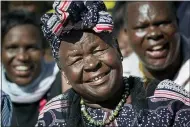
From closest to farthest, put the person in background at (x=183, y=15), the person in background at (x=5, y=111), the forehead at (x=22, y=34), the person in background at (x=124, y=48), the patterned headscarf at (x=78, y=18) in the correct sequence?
the patterned headscarf at (x=78, y=18), the person in background at (x=5, y=111), the person in background at (x=124, y=48), the forehead at (x=22, y=34), the person in background at (x=183, y=15)

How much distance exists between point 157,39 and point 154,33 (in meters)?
0.05

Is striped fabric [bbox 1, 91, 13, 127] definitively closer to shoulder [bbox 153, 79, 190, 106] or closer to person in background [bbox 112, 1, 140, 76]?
person in background [bbox 112, 1, 140, 76]

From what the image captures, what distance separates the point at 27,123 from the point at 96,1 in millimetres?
1907

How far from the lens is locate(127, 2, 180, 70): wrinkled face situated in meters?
4.99

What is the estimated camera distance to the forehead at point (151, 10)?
16.6 ft

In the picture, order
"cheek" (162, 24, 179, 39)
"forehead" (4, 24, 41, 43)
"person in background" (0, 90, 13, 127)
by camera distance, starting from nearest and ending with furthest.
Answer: "person in background" (0, 90, 13, 127) < "cheek" (162, 24, 179, 39) < "forehead" (4, 24, 41, 43)

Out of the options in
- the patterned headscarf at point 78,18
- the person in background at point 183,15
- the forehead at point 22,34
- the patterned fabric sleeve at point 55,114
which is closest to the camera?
the patterned headscarf at point 78,18

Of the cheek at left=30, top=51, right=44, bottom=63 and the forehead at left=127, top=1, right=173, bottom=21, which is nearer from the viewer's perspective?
the forehead at left=127, top=1, right=173, bottom=21

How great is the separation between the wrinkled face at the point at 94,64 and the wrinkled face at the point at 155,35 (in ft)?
5.02

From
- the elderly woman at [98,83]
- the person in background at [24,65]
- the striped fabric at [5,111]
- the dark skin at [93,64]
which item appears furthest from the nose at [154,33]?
the dark skin at [93,64]

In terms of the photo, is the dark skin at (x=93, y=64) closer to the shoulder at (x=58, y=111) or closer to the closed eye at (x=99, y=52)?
the closed eye at (x=99, y=52)

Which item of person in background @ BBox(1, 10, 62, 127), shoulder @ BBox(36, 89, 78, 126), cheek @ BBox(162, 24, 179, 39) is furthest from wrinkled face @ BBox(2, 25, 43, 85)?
shoulder @ BBox(36, 89, 78, 126)

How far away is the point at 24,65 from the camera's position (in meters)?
5.45

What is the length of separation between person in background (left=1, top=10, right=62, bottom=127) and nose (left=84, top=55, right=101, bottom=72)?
189 cm
